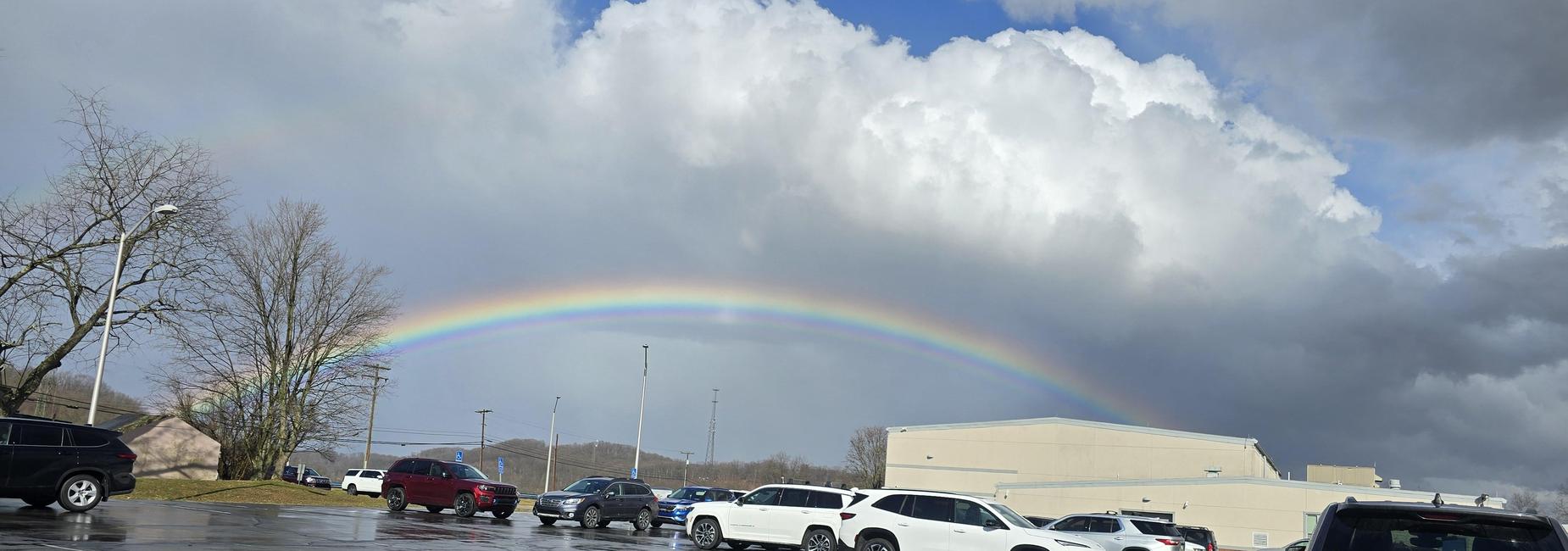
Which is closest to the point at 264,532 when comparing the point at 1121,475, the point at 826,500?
the point at 826,500

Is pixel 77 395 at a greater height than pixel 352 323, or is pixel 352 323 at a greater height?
pixel 352 323

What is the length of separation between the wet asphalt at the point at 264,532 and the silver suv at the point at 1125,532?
29.8 ft

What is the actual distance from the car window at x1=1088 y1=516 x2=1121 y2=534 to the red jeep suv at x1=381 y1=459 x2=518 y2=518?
16.8 metres

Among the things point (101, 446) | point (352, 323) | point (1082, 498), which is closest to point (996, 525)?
point (101, 446)

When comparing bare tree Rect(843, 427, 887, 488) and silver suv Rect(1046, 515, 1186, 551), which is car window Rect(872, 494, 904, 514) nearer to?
silver suv Rect(1046, 515, 1186, 551)

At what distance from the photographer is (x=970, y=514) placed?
58.8 feet

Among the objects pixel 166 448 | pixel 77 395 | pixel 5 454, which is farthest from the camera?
pixel 77 395

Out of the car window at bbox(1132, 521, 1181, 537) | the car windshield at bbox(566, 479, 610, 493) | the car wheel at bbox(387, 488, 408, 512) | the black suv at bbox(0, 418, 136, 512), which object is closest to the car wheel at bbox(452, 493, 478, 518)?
the car wheel at bbox(387, 488, 408, 512)

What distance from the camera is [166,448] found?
44.7 meters

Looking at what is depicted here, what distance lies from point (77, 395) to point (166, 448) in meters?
30.9

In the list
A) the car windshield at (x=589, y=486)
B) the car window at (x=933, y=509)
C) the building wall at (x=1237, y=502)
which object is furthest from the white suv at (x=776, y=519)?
the building wall at (x=1237, y=502)

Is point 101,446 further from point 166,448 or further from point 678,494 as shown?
point 166,448

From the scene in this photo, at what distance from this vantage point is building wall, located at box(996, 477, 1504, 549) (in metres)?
51.8

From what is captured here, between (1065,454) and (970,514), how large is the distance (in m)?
55.6
